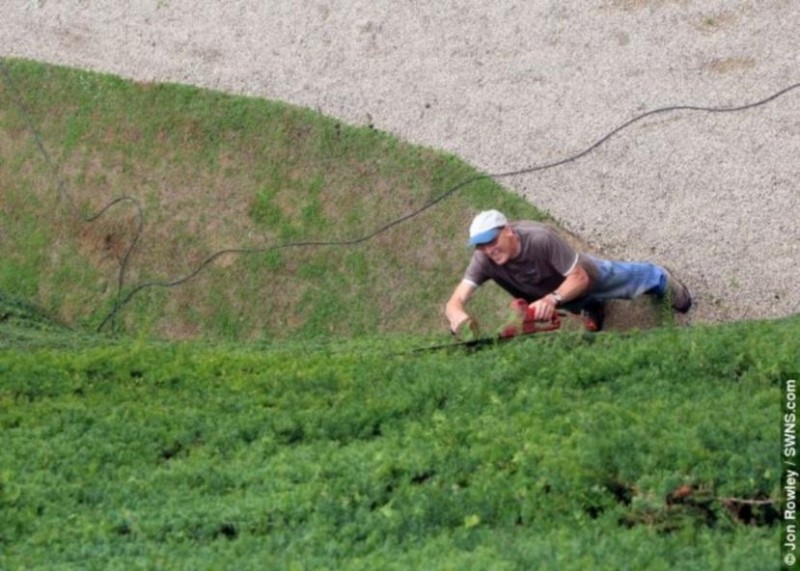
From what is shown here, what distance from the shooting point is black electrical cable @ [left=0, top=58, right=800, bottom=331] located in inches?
538

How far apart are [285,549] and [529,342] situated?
10.4 ft

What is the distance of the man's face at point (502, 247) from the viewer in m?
12.2

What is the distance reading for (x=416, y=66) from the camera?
15.0 m

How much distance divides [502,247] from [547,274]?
1.81ft

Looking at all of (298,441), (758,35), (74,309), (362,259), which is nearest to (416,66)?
(362,259)

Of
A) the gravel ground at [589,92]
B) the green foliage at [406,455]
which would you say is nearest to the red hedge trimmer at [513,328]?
the green foliage at [406,455]

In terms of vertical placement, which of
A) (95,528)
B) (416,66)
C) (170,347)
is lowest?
(95,528)

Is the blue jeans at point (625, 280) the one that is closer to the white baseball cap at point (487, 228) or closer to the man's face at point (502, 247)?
the man's face at point (502, 247)

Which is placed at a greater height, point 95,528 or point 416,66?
point 416,66

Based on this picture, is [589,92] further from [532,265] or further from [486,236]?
[486,236]

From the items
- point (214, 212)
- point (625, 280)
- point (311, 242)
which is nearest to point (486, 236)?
point (625, 280)

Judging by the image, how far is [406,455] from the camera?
32.3 feet

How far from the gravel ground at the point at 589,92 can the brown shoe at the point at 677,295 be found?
0.45 ft

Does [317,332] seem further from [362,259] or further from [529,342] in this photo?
[529,342]
